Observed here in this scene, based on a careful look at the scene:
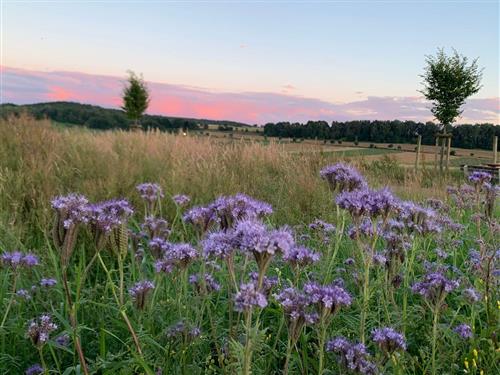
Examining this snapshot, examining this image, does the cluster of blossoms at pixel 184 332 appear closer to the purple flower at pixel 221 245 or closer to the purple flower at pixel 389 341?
the purple flower at pixel 221 245

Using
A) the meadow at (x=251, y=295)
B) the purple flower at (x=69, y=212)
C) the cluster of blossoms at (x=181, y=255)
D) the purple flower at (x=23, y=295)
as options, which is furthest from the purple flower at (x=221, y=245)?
the purple flower at (x=23, y=295)

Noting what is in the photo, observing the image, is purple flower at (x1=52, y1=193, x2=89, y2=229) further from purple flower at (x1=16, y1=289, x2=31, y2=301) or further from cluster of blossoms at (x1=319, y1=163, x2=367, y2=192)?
cluster of blossoms at (x1=319, y1=163, x2=367, y2=192)

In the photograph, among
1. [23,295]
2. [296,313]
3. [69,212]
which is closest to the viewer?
[296,313]

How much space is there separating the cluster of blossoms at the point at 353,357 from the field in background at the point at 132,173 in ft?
13.0

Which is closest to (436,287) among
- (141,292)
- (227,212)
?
(227,212)

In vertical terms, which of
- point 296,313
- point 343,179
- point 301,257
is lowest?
point 296,313

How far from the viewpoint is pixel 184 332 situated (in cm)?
237

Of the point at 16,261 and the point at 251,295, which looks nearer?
the point at 251,295

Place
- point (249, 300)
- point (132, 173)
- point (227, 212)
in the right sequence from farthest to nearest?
1. point (132, 173)
2. point (227, 212)
3. point (249, 300)

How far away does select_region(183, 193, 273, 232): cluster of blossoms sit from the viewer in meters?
2.46

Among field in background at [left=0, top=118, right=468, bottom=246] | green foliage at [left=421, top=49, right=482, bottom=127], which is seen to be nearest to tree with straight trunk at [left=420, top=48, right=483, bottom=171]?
green foliage at [left=421, top=49, right=482, bottom=127]

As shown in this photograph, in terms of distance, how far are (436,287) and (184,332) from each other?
133 cm

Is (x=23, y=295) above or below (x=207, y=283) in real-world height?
below

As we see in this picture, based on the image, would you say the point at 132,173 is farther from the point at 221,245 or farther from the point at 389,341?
the point at 389,341
